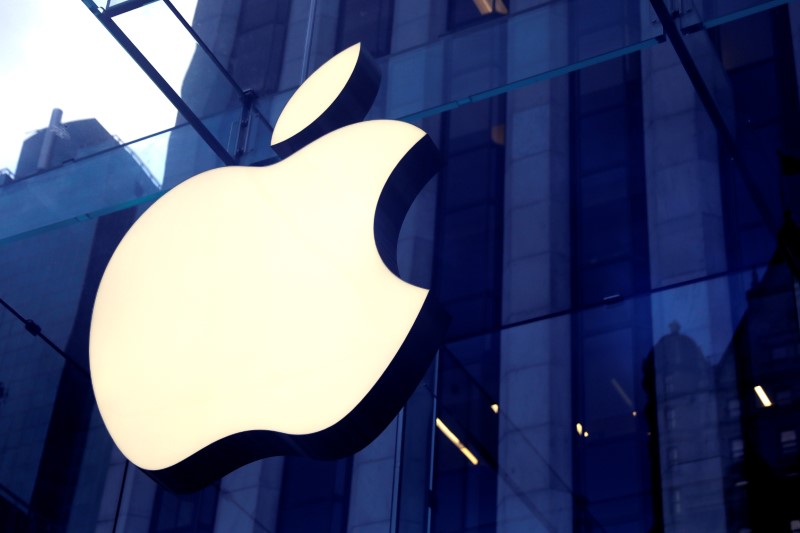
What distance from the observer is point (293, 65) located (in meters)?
16.6

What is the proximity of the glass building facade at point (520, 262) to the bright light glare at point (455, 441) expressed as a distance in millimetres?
26

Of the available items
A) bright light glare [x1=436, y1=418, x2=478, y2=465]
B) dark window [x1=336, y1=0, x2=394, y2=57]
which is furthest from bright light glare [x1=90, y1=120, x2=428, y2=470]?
dark window [x1=336, y1=0, x2=394, y2=57]

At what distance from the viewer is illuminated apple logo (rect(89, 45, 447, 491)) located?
5.25 meters

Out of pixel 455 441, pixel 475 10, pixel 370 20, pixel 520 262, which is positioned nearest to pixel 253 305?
pixel 455 441

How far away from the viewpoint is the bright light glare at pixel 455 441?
28.3ft

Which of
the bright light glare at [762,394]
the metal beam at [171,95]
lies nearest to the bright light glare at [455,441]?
the bright light glare at [762,394]

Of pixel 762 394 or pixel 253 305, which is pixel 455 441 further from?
pixel 253 305

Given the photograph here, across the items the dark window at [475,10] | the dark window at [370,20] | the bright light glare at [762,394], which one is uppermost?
the bright light glare at [762,394]

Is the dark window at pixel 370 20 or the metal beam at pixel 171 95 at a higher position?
the metal beam at pixel 171 95

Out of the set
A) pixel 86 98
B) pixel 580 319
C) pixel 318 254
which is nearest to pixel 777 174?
pixel 580 319

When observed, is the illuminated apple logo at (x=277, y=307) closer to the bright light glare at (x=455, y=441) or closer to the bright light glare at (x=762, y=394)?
the bright light glare at (x=455, y=441)

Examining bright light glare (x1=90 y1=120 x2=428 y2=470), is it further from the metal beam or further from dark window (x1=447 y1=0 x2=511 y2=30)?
dark window (x1=447 y1=0 x2=511 y2=30)

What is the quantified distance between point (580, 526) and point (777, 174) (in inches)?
190

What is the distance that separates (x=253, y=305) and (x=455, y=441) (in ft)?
10.9
